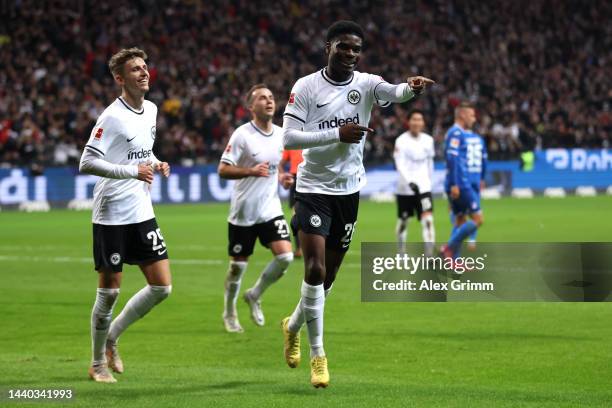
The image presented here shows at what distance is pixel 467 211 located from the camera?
16625mm

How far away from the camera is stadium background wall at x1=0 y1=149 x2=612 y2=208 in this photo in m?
30.5

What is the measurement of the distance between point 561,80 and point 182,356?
123 ft

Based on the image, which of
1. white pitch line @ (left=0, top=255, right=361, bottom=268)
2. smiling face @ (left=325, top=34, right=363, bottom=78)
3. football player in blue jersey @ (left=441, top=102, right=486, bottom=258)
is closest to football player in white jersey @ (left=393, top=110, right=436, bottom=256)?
football player in blue jersey @ (left=441, top=102, right=486, bottom=258)

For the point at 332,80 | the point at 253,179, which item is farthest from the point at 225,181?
the point at 332,80

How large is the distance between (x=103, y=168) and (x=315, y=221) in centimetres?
162

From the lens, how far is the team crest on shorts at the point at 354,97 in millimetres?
8500

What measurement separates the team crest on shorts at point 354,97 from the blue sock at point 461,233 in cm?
719

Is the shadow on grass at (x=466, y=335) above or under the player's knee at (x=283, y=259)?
under

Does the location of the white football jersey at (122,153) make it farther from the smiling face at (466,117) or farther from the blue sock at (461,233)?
the smiling face at (466,117)

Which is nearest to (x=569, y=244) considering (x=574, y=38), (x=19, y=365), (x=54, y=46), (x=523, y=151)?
(x=19, y=365)

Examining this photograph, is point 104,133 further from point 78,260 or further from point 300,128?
point 78,260

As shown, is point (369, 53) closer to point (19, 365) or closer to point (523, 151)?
point (523, 151)

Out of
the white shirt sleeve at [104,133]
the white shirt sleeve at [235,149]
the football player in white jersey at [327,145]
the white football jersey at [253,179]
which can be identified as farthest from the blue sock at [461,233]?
the white shirt sleeve at [104,133]

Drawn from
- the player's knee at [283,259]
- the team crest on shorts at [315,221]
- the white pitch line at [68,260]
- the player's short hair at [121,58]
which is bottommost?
the white pitch line at [68,260]
